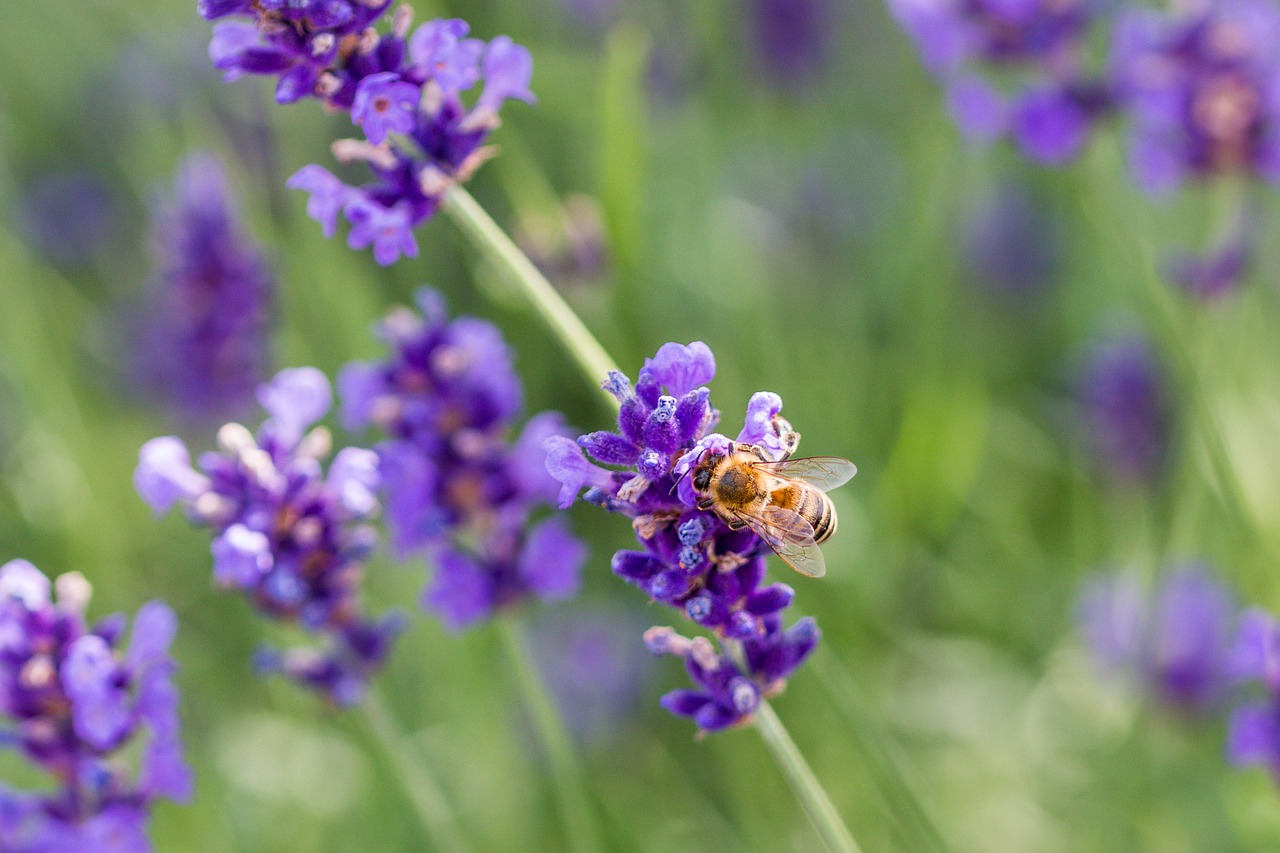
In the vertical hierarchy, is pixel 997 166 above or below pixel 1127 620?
above

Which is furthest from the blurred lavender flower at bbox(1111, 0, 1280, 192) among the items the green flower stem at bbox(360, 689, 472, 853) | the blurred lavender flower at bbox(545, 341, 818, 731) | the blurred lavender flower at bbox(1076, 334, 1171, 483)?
the green flower stem at bbox(360, 689, 472, 853)

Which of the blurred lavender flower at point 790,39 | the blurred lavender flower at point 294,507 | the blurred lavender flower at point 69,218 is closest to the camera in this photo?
the blurred lavender flower at point 294,507

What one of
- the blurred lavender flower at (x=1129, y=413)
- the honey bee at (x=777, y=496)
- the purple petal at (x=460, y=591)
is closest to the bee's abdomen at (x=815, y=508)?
the honey bee at (x=777, y=496)

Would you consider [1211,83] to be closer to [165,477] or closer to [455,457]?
[455,457]

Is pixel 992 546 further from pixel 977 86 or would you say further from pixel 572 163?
pixel 572 163

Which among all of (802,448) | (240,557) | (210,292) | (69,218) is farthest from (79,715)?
(69,218)

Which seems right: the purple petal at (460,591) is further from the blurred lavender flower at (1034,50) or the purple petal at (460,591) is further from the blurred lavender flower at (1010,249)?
the blurred lavender flower at (1010,249)

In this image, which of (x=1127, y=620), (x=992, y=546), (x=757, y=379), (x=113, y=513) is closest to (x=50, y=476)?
(x=113, y=513)
